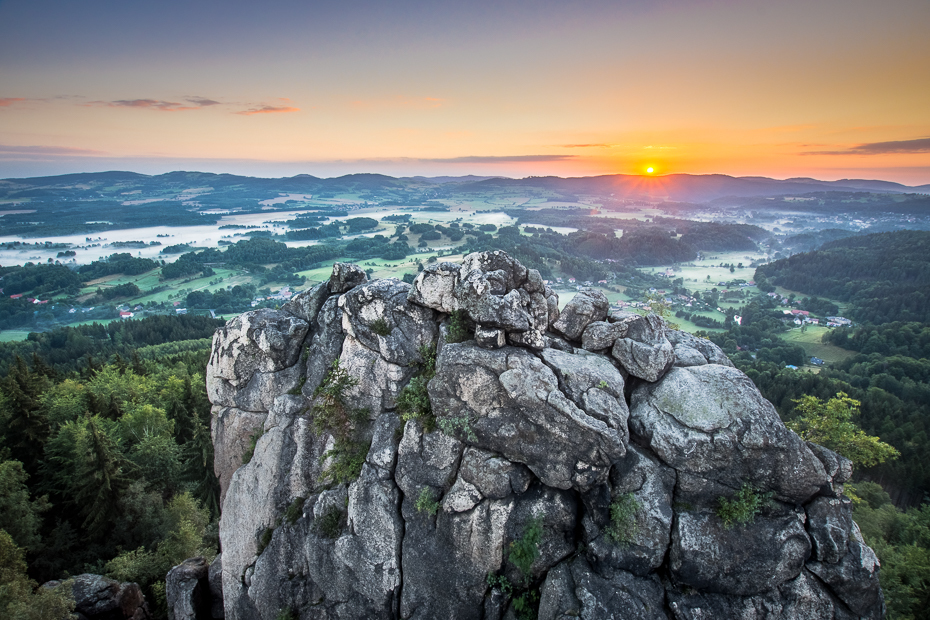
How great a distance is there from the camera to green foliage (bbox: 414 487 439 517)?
1780cm

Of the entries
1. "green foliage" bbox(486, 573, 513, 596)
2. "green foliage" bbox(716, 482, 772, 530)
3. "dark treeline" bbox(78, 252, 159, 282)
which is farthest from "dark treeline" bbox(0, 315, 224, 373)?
"green foliage" bbox(716, 482, 772, 530)

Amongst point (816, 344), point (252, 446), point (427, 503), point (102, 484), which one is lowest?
point (816, 344)

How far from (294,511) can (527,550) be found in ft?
38.6

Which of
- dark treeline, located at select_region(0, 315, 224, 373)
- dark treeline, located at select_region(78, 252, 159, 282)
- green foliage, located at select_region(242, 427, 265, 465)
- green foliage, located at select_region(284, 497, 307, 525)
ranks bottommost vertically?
dark treeline, located at select_region(0, 315, 224, 373)

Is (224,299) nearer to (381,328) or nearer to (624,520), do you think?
(381,328)

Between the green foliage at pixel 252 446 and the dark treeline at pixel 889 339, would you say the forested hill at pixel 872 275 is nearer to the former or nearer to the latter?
the dark treeline at pixel 889 339

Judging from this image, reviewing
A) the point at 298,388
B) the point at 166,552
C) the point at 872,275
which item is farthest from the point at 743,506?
the point at 872,275

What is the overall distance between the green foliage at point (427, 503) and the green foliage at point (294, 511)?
22.9 ft

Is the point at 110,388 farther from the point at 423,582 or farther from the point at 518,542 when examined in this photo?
the point at 518,542

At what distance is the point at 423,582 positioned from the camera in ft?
58.5

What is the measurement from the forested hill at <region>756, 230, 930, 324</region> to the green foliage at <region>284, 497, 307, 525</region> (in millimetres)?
154416

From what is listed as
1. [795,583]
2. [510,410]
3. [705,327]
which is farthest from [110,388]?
[705,327]

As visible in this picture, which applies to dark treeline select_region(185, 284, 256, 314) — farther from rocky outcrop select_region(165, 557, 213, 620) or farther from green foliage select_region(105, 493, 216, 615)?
rocky outcrop select_region(165, 557, 213, 620)

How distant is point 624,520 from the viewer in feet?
53.4
